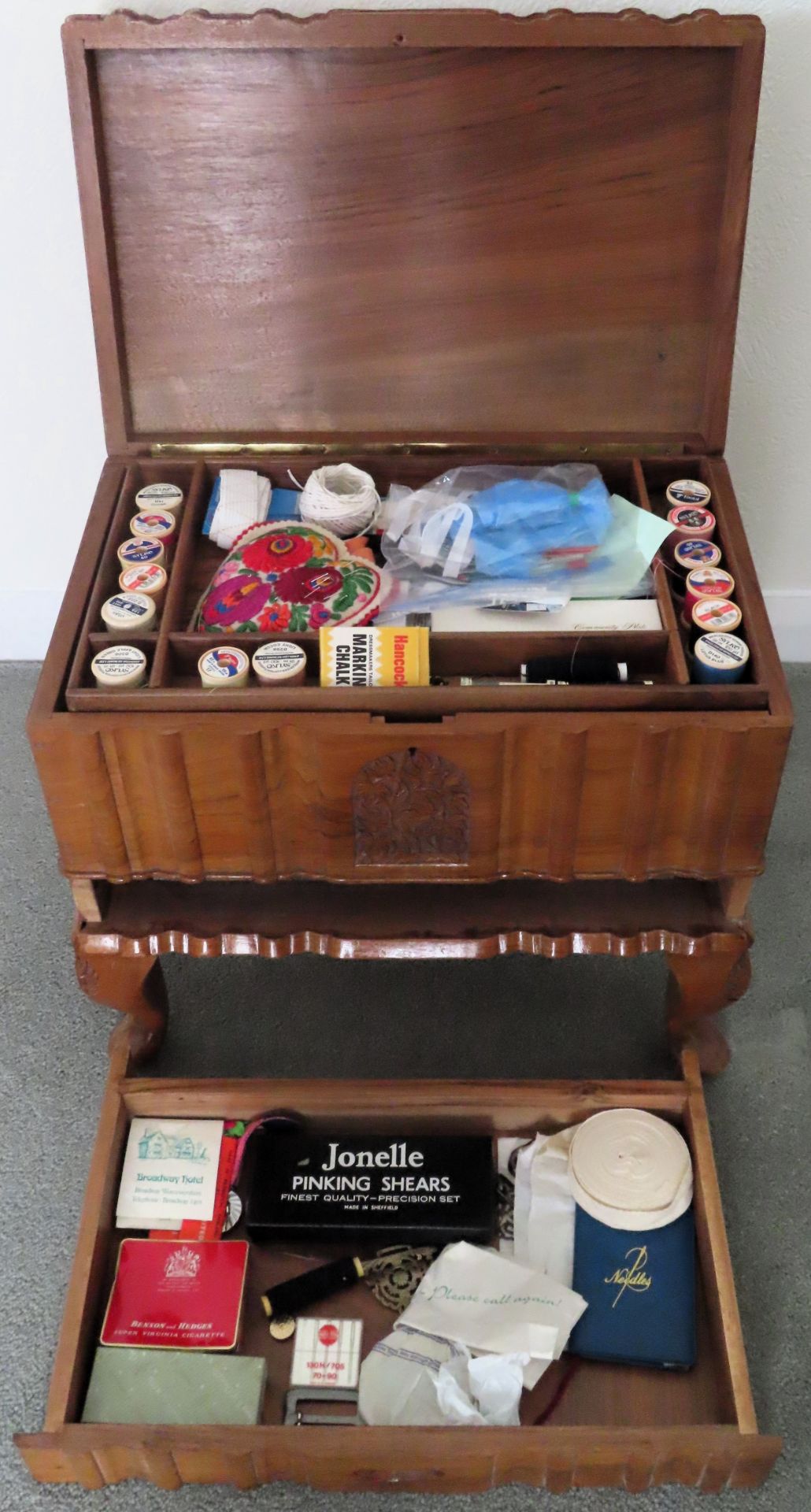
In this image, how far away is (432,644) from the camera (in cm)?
99

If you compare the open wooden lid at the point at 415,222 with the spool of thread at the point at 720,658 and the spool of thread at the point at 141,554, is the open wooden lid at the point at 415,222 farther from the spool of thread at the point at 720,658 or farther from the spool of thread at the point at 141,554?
the spool of thread at the point at 720,658

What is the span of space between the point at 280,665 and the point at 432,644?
0.40 ft

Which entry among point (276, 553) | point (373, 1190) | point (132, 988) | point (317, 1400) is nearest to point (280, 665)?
point (276, 553)

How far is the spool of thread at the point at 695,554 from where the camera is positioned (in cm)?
106

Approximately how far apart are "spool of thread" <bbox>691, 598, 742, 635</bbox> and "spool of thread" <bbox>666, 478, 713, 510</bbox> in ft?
0.45

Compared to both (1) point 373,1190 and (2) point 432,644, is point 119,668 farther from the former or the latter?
(1) point 373,1190

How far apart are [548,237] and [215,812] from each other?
0.57m

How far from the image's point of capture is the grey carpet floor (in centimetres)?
112

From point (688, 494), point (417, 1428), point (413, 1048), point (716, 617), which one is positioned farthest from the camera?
point (413, 1048)

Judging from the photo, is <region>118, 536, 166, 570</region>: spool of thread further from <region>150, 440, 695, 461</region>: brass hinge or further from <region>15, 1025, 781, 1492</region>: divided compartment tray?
<region>15, 1025, 781, 1492</region>: divided compartment tray

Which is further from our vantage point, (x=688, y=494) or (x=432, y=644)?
(x=688, y=494)

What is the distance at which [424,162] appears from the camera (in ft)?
3.49

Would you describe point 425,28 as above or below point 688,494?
above

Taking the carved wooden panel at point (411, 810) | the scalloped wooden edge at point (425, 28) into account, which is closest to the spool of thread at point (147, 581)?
the carved wooden panel at point (411, 810)
